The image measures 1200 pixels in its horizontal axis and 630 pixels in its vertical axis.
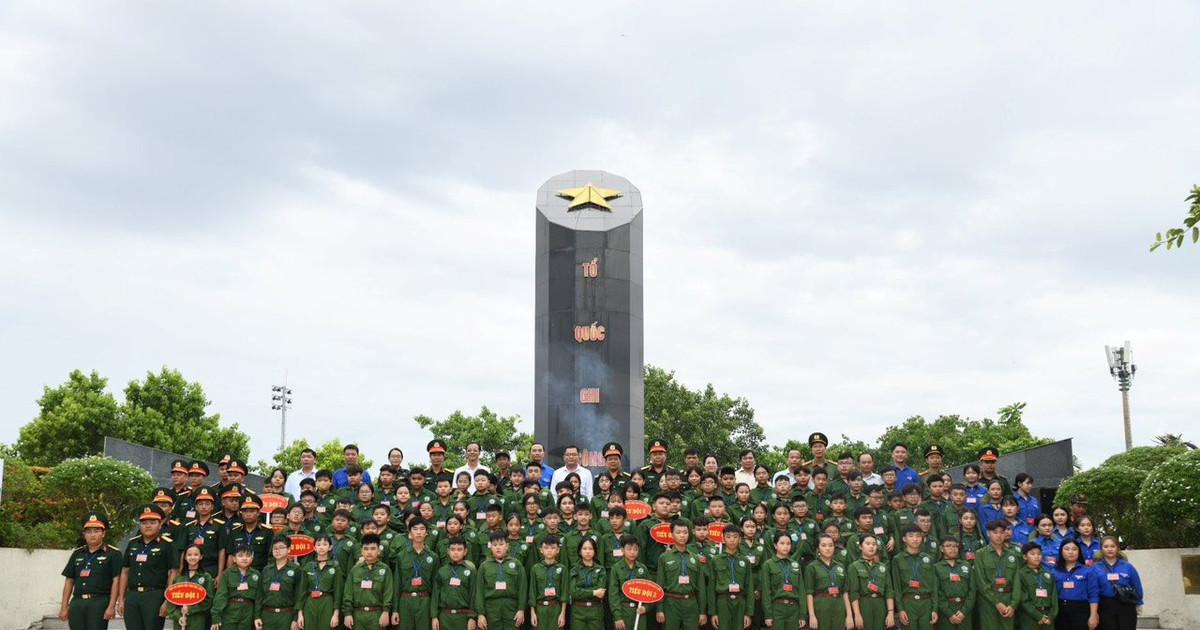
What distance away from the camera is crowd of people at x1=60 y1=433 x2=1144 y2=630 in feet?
31.8

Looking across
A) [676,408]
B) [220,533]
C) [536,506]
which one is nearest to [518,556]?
[536,506]

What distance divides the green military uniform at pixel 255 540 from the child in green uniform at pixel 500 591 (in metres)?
2.36

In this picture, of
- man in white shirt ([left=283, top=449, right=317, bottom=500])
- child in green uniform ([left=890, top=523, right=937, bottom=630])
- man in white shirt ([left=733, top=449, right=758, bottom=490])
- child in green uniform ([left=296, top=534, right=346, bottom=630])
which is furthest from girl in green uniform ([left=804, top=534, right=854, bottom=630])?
man in white shirt ([left=283, top=449, right=317, bottom=500])

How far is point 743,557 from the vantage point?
32.6 ft

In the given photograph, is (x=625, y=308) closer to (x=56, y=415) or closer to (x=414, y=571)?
(x=414, y=571)

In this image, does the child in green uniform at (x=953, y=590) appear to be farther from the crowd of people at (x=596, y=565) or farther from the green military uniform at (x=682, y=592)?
the green military uniform at (x=682, y=592)

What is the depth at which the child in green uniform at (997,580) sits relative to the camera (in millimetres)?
9938

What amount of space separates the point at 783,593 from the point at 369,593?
384 centimetres

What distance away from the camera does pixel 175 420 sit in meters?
34.5

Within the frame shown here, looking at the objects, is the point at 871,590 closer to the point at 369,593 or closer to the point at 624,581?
the point at 624,581

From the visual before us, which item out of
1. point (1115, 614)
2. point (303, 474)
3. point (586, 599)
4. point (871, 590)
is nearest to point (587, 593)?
point (586, 599)

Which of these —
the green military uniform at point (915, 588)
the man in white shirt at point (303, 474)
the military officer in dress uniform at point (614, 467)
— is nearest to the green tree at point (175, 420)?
the man in white shirt at point (303, 474)

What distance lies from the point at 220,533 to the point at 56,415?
25.6 meters

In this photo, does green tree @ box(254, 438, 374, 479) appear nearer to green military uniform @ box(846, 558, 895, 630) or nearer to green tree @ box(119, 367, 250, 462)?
green tree @ box(119, 367, 250, 462)
